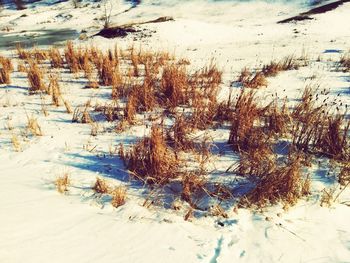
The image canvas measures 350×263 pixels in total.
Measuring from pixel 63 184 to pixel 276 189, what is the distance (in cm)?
193

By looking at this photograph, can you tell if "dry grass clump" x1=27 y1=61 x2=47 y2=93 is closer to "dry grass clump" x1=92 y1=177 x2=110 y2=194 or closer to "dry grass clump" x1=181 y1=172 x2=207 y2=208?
"dry grass clump" x1=92 y1=177 x2=110 y2=194

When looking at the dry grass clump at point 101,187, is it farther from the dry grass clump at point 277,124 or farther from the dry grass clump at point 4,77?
the dry grass clump at point 4,77

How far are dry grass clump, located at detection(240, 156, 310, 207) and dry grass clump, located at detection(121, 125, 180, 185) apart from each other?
2.58 feet

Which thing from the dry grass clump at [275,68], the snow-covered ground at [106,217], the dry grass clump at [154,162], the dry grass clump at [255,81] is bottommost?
the dry grass clump at [275,68]

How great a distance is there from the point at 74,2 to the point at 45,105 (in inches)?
968

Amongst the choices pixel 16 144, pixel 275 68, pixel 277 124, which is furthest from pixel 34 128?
pixel 275 68

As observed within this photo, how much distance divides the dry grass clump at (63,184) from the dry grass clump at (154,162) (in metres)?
0.62

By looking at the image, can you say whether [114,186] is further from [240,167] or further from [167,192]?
[240,167]

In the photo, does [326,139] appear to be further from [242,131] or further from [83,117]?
[83,117]

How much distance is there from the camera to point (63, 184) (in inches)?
137

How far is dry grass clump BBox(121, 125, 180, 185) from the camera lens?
11.7ft

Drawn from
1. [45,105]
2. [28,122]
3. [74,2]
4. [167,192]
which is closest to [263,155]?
[167,192]

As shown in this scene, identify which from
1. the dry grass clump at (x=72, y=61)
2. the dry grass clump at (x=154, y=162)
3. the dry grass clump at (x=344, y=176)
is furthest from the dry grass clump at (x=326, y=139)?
the dry grass clump at (x=72, y=61)

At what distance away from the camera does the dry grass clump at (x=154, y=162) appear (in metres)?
3.57
